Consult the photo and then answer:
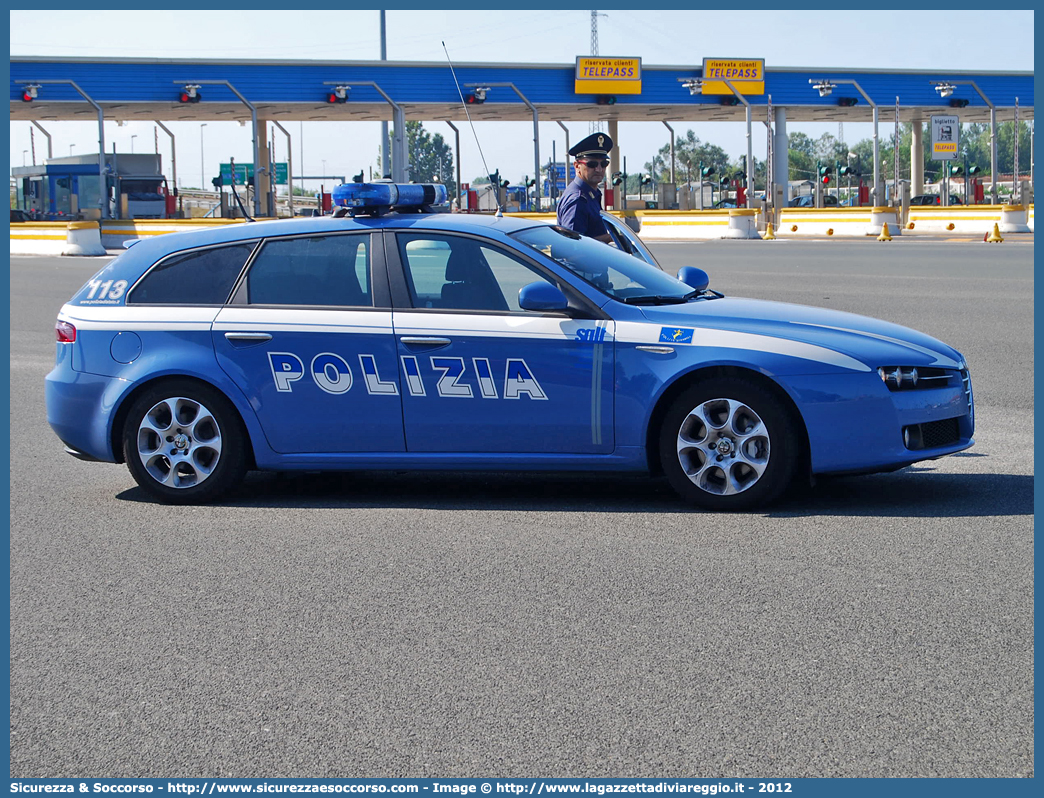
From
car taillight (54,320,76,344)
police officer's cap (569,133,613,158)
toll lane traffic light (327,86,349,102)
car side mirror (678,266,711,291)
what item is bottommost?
car taillight (54,320,76,344)

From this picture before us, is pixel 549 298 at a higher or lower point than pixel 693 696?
higher

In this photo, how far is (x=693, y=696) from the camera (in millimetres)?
3830

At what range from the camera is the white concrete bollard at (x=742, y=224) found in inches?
1678

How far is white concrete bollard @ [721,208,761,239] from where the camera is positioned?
42.6 meters

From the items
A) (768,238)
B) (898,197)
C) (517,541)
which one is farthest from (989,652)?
(898,197)

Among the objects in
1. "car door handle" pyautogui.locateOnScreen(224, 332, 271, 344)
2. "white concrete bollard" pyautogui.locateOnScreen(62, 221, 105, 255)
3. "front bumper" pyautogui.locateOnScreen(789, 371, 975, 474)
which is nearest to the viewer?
"front bumper" pyautogui.locateOnScreen(789, 371, 975, 474)

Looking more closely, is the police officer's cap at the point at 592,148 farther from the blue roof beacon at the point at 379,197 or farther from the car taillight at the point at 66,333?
the car taillight at the point at 66,333

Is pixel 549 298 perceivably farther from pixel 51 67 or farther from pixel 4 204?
pixel 51 67

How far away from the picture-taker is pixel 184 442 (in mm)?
6629

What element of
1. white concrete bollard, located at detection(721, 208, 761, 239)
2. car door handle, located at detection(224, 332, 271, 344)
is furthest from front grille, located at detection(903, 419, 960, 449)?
white concrete bollard, located at detection(721, 208, 761, 239)

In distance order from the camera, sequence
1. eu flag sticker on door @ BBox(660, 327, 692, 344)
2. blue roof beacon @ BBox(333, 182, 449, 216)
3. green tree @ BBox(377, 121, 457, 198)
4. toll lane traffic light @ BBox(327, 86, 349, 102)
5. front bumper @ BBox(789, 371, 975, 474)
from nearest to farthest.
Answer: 1. front bumper @ BBox(789, 371, 975, 474)
2. eu flag sticker on door @ BBox(660, 327, 692, 344)
3. blue roof beacon @ BBox(333, 182, 449, 216)
4. toll lane traffic light @ BBox(327, 86, 349, 102)
5. green tree @ BBox(377, 121, 457, 198)

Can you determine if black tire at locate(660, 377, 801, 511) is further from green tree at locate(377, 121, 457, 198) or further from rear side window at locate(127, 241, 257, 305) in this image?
green tree at locate(377, 121, 457, 198)

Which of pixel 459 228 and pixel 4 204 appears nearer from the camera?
pixel 459 228

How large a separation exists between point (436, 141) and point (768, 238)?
72553 mm
